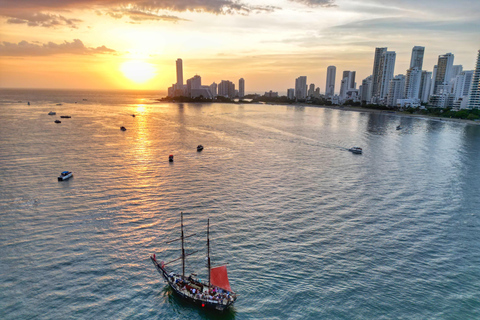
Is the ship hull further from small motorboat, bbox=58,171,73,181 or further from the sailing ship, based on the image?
small motorboat, bbox=58,171,73,181

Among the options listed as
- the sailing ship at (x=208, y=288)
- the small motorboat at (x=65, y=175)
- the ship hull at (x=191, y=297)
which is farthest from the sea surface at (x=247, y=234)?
the small motorboat at (x=65, y=175)

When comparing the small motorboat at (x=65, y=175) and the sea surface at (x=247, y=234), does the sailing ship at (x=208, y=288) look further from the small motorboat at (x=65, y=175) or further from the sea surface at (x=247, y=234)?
the small motorboat at (x=65, y=175)

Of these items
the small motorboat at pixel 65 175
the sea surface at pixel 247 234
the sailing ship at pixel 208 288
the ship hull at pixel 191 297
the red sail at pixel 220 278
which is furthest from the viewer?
the small motorboat at pixel 65 175

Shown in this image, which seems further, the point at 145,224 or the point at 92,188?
the point at 92,188

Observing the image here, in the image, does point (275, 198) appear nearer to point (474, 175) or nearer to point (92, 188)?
point (92, 188)

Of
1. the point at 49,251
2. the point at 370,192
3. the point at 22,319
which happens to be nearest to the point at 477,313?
the point at 370,192

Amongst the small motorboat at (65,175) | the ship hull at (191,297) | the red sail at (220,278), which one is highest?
the small motorboat at (65,175)
